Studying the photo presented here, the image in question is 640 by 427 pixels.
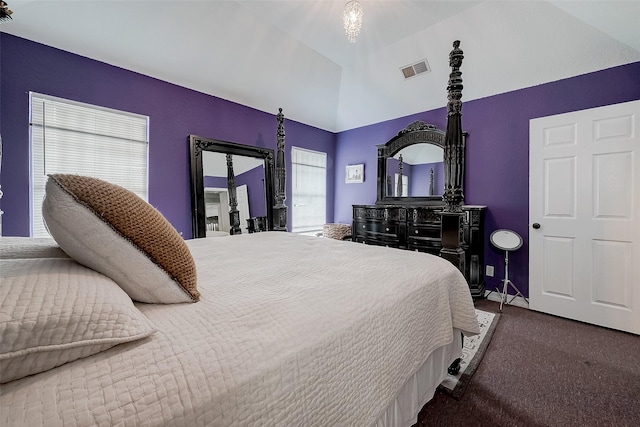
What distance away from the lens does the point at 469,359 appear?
1.96 m

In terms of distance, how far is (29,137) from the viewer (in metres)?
2.42

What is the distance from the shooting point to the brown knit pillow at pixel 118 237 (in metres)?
0.65

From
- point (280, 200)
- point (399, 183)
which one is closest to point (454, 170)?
point (280, 200)

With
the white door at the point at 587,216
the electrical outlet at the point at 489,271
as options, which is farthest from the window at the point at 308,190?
the white door at the point at 587,216

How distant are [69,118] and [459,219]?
12.2ft

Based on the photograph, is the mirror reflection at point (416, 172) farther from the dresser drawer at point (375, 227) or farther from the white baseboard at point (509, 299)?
the white baseboard at point (509, 299)

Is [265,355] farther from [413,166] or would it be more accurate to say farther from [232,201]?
[413,166]

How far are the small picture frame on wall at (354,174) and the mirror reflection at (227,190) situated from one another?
5.71ft

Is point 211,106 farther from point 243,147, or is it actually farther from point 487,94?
point 487,94

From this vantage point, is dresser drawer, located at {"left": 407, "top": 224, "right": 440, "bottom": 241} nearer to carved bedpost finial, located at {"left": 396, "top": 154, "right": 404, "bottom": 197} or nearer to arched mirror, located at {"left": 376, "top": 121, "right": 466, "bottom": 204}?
arched mirror, located at {"left": 376, "top": 121, "right": 466, "bottom": 204}

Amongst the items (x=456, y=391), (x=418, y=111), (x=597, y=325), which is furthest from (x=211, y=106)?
(x=597, y=325)

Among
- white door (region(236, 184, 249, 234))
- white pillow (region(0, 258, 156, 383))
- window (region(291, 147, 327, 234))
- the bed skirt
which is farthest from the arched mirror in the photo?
white pillow (region(0, 258, 156, 383))

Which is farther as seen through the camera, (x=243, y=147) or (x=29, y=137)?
(x=243, y=147)

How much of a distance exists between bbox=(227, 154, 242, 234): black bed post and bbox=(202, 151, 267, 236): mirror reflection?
1.1 inches
